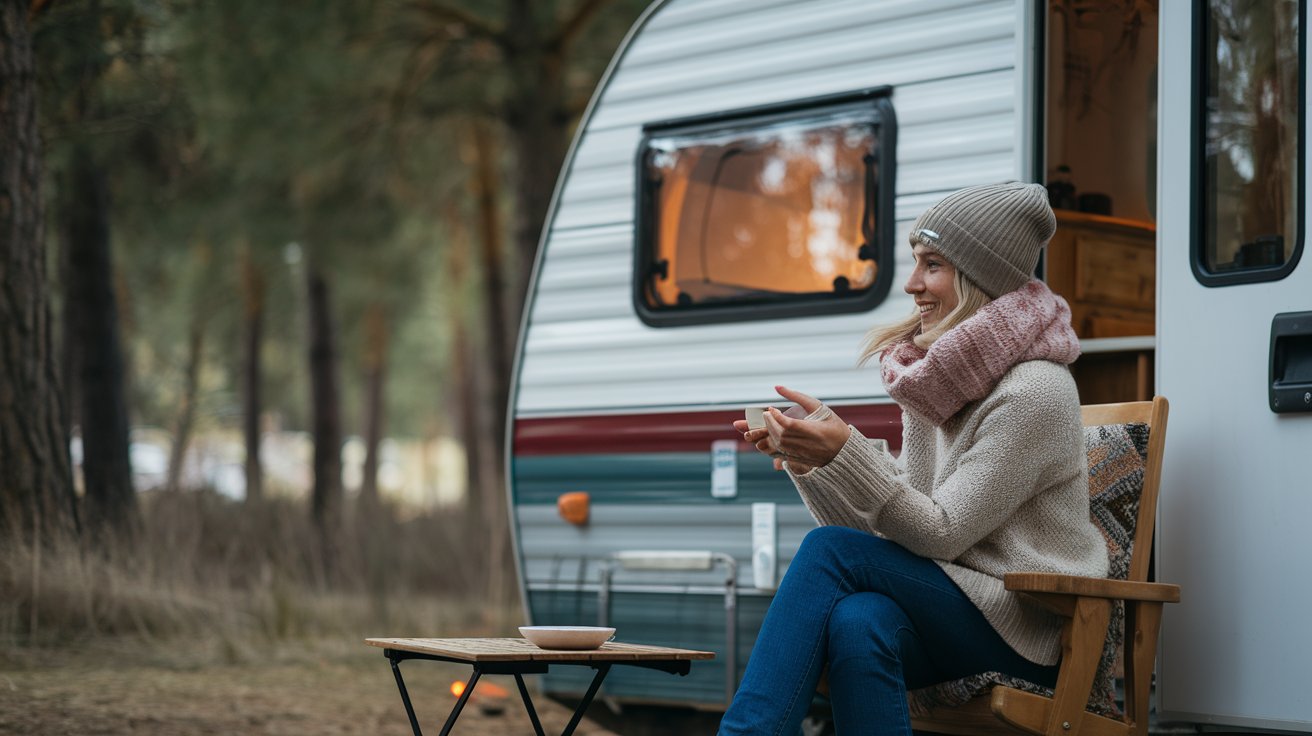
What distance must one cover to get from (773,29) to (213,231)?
274 inches

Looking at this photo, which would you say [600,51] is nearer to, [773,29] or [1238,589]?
[773,29]

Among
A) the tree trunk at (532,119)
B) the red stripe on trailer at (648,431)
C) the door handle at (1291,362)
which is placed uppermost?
the tree trunk at (532,119)

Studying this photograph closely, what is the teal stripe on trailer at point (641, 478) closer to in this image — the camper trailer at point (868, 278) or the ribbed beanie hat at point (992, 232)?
the camper trailer at point (868, 278)

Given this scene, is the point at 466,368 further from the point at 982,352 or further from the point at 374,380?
the point at 982,352

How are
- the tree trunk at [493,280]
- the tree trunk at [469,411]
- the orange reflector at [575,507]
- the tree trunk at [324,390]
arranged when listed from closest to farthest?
the orange reflector at [575,507]
the tree trunk at [493,280]
the tree trunk at [324,390]
the tree trunk at [469,411]

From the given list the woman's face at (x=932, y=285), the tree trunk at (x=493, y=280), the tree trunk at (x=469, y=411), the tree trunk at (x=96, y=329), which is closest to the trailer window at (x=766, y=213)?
the woman's face at (x=932, y=285)

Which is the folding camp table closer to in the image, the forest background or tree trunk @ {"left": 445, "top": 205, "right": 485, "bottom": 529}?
the forest background

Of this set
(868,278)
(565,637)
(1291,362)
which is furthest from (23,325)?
(1291,362)

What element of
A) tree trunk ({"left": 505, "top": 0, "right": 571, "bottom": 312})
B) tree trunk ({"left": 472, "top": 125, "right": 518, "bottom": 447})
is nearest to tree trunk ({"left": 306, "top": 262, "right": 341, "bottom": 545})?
tree trunk ({"left": 472, "top": 125, "right": 518, "bottom": 447})

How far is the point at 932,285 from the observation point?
311cm

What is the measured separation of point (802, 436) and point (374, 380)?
13.7 meters

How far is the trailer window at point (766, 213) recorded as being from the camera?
4.02 m

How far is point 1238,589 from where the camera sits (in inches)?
126

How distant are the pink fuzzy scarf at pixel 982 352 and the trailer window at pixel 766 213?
2.99ft
